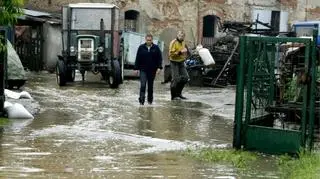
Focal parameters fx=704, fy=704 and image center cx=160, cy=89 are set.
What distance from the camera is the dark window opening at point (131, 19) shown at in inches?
1347

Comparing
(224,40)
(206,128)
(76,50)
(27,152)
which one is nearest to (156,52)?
(206,128)

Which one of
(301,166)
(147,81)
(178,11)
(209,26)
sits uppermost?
(178,11)

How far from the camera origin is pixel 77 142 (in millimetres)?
10258

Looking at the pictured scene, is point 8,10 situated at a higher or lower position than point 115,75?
higher

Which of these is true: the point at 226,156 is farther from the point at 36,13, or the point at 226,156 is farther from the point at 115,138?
the point at 36,13

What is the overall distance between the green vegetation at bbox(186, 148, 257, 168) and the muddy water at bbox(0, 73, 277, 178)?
19cm

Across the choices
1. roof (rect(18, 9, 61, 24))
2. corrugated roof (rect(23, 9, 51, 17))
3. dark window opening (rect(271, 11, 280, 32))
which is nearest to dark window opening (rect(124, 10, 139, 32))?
roof (rect(18, 9, 61, 24))

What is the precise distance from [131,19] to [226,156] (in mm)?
25809

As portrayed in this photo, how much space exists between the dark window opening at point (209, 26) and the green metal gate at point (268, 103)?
2490 centimetres

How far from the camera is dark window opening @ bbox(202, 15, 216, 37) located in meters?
35.8

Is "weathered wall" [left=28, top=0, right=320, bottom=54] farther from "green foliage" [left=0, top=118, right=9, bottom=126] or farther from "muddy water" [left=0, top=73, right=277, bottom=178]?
"green foliage" [left=0, top=118, right=9, bottom=126]

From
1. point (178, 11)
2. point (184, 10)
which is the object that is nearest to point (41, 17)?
point (178, 11)

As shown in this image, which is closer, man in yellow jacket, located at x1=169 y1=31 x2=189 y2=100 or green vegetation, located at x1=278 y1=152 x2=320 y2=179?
green vegetation, located at x1=278 y1=152 x2=320 y2=179

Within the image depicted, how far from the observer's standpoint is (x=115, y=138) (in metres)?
10.8
